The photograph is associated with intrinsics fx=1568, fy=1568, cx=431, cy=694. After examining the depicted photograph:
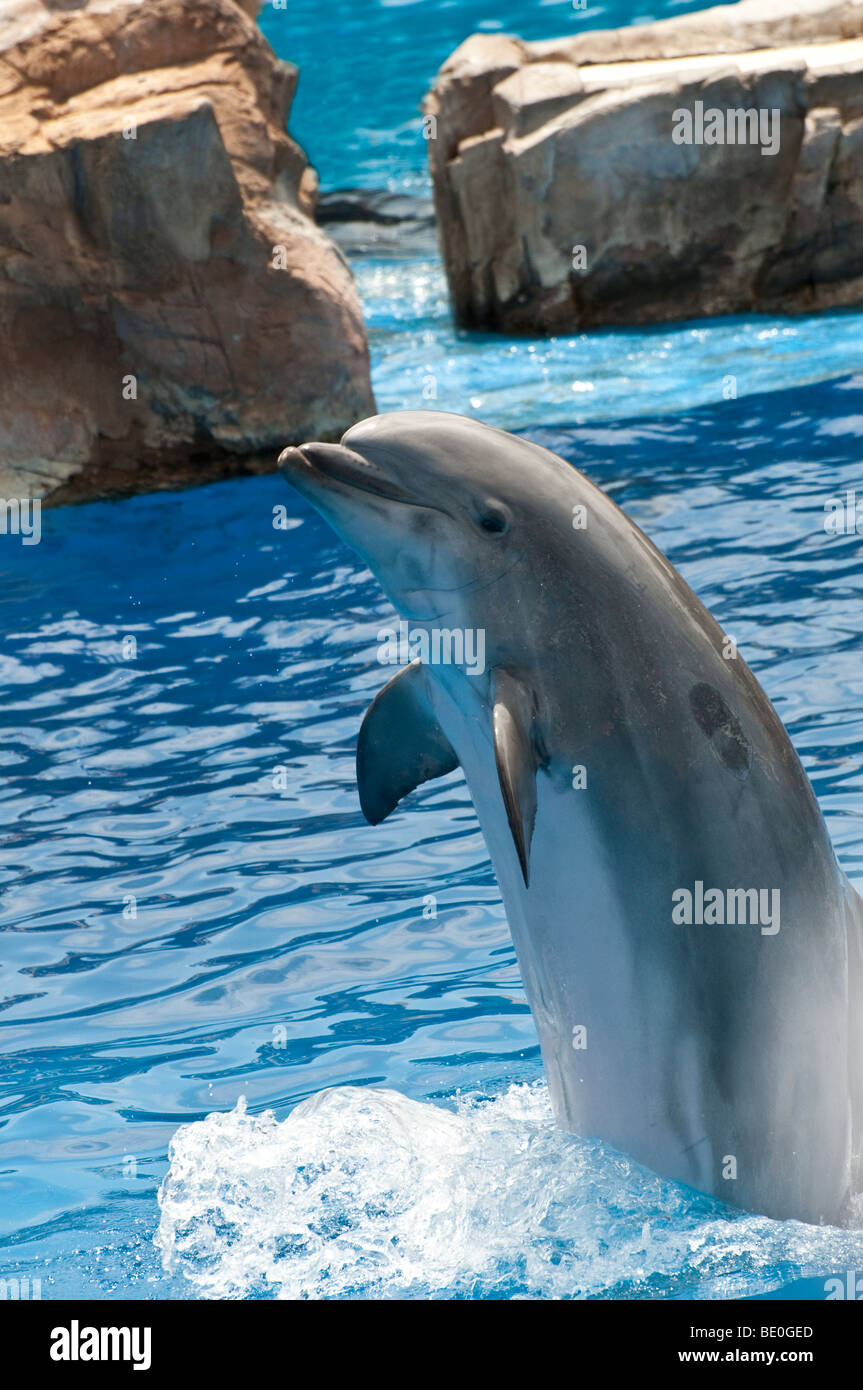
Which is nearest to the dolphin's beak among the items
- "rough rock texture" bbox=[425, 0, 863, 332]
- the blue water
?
the blue water

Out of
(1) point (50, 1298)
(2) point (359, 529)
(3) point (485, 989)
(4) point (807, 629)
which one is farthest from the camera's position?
(4) point (807, 629)

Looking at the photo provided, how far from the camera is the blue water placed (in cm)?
343

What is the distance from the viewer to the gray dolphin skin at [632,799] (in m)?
3.02

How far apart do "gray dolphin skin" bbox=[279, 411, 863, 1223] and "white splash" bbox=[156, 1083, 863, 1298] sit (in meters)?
0.11

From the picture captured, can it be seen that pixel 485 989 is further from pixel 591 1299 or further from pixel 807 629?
pixel 807 629

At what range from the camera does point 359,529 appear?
3.04 metres

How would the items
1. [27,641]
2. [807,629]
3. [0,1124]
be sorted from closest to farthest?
[0,1124] < [807,629] < [27,641]

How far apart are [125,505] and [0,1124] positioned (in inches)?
232

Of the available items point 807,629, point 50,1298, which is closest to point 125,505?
point 807,629

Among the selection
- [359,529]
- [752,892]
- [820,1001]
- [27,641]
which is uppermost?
[359,529]

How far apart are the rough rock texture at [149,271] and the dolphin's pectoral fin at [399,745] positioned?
641 centimetres

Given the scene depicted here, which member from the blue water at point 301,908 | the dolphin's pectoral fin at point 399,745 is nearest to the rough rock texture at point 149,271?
the blue water at point 301,908

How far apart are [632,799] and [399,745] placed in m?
0.62

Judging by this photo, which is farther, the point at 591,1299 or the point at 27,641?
the point at 27,641
